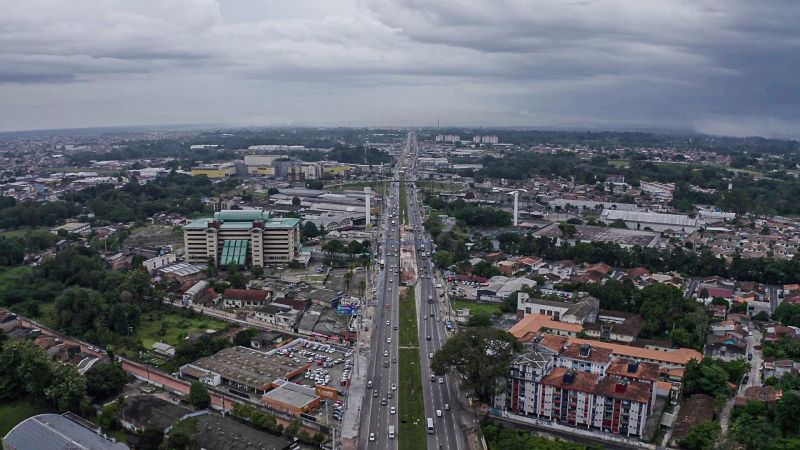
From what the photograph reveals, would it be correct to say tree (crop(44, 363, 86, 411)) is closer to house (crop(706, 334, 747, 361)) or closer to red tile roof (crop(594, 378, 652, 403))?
red tile roof (crop(594, 378, 652, 403))

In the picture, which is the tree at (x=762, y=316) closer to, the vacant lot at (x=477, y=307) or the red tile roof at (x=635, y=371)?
the red tile roof at (x=635, y=371)

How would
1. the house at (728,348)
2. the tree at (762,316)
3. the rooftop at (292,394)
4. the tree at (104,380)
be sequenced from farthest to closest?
the tree at (762,316) → the house at (728,348) → the tree at (104,380) → the rooftop at (292,394)

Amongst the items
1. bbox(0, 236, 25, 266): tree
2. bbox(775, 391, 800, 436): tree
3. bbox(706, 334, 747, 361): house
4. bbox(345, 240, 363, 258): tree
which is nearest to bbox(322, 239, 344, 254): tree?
bbox(345, 240, 363, 258): tree

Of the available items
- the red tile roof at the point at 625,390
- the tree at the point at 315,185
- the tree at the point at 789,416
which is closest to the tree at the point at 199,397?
the red tile roof at the point at 625,390

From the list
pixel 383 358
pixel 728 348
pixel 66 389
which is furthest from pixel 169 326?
pixel 728 348

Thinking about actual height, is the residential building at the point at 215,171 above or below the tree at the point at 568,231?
above
